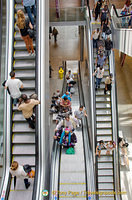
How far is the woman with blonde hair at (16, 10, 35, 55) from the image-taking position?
5.51 metres

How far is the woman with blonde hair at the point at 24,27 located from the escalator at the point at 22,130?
0.96 feet

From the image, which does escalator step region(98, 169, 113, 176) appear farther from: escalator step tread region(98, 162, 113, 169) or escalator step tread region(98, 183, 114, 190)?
escalator step tread region(98, 183, 114, 190)

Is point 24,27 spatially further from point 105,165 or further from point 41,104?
point 105,165

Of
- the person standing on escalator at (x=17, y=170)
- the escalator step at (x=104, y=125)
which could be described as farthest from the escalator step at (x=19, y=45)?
the escalator step at (x=104, y=125)

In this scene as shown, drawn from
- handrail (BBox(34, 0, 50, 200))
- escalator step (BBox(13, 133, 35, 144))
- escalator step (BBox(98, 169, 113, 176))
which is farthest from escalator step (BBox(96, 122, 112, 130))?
escalator step (BBox(13, 133, 35, 144))

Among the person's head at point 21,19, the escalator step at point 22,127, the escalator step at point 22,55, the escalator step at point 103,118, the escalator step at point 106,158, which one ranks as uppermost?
the person's head at point 21,19

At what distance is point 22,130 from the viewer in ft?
20.2

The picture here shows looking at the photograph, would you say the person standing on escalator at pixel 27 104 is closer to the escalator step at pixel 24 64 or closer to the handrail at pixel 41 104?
the handrail at pixel 41 104

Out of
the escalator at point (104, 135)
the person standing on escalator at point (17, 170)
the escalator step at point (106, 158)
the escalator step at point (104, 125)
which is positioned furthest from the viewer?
the escalator step at point (104, 125)

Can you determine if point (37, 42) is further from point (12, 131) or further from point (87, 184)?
point (87, 184)

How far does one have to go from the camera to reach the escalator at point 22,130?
5.57 meters

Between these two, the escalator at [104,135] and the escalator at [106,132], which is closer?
the escalator at [106,132]

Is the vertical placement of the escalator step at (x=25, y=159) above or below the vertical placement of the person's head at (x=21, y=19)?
below

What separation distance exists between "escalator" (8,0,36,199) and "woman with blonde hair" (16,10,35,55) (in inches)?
11.5
